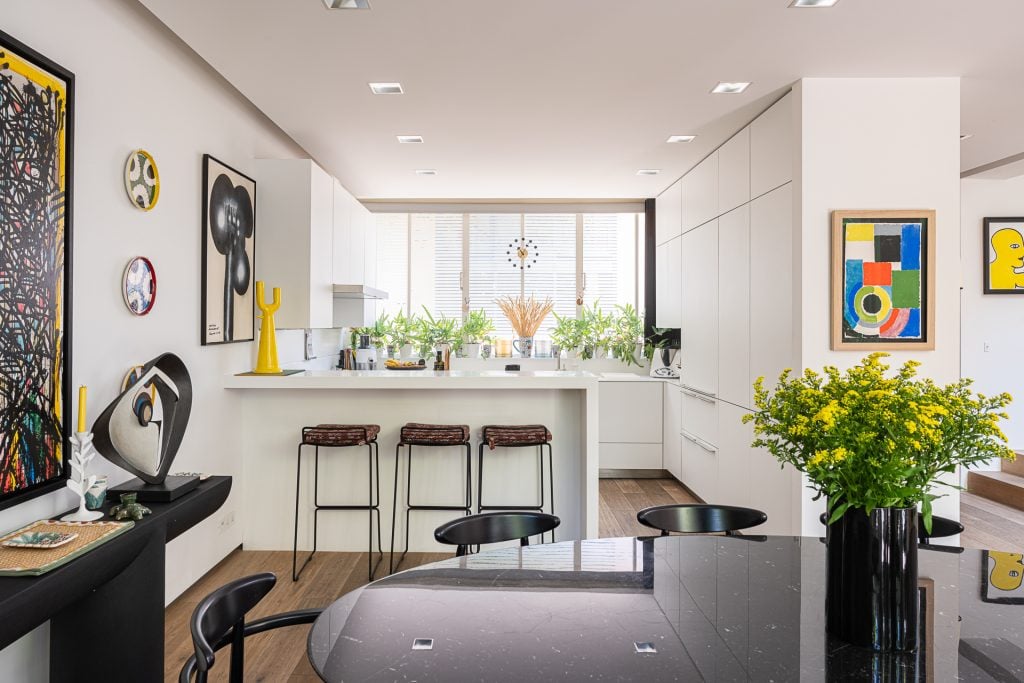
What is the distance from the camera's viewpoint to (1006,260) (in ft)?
19.3

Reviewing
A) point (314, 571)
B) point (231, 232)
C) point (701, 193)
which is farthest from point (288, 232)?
point (701, 193)

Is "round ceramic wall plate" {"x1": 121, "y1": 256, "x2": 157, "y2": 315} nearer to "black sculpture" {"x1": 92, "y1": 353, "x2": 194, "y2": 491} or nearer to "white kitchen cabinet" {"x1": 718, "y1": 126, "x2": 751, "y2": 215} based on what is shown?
"black sculpture" {"x1": 92, "y1": 353, "x2": 194, "y2": 491}

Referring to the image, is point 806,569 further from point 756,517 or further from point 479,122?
point 479,122

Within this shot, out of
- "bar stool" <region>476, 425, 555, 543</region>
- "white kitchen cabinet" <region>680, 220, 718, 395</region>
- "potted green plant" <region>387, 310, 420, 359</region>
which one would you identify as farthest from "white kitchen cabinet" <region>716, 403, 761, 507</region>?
"potted green plant" <region>387, 310, 420, 359</region>

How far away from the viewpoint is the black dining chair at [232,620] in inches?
51.8

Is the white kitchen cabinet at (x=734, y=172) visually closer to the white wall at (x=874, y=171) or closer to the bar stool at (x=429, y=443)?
the white wall at (x=874, y=171)

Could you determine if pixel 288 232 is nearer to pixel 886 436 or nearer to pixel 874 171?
pixel 874 171

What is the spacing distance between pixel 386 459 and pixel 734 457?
2.38 m

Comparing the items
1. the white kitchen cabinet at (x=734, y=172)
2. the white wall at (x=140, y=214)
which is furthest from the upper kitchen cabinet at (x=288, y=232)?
the white kitchen cabinet at (x=734, y=172)

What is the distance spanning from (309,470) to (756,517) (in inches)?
109

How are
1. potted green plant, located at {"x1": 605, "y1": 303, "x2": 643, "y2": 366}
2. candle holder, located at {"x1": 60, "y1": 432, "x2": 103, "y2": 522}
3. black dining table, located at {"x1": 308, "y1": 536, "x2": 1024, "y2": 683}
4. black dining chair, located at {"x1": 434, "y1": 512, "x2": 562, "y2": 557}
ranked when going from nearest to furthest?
black dining table, located at {"x1": 308, "y1": 536, "x2": 1024, "y2": 683} < black dining chair, located at {"x1": 434, "y1": 512, "x2": 562, "y2": 557} < candle holder, located at {"x1": 60, "y1": 432, "x2": 103, "y2": 522} < potted green plant, located at {"x1": 605, "y1": 303, "x2": 643, "y2": 366}

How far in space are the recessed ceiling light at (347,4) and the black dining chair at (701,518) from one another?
229cm

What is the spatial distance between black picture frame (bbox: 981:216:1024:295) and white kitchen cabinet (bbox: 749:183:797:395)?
10.6 ft

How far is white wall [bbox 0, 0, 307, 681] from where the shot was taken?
2.42m
